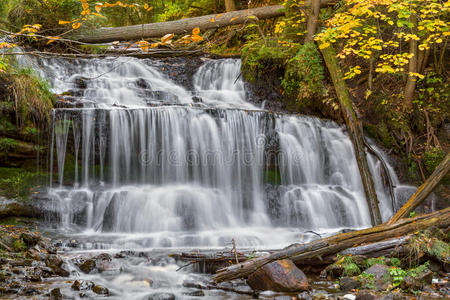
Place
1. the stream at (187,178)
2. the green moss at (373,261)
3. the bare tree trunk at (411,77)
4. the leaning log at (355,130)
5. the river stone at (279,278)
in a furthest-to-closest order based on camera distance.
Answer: the bare tree trunk at (411,77), the leaning log at (355,130), the stream at (187,178), the green moss at (373,261), the river stone at (279,278)

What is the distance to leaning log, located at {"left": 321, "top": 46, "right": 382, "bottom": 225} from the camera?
7.85 meters

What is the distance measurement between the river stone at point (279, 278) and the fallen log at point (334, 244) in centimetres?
16

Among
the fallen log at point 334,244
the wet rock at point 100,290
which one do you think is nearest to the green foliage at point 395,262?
the fallen log at point 334,244

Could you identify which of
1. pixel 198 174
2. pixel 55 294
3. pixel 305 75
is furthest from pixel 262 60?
pixel 55 294

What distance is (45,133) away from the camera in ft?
25.6

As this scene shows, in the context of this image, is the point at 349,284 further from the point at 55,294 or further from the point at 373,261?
the point at 55,294

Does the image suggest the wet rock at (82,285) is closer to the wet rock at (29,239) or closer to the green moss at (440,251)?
the wet rock at (29,239)

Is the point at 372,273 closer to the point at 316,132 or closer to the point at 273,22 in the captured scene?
the point at 316,132

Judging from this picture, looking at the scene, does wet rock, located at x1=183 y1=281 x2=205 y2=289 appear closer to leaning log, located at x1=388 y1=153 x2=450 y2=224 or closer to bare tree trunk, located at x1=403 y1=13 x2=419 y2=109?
leaning log, located at x1=388 y1=153 x2=450 y2=224

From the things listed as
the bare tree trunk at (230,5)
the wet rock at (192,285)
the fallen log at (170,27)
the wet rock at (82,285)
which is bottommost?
the wet rock at (192,285)

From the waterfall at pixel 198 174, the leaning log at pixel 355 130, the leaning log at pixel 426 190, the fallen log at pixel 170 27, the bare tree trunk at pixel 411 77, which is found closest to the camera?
the leaning log at pixel 426 190

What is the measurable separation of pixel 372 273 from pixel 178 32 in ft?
36.1

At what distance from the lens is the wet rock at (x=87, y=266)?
498 cm

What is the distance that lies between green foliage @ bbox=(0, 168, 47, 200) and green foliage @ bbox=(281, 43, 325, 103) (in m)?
7.01
